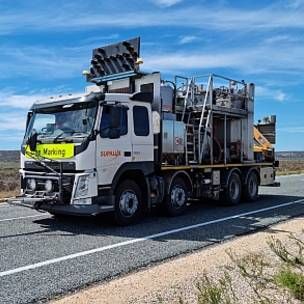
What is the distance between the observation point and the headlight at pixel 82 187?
9578mm

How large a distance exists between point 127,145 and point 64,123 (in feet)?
4.56

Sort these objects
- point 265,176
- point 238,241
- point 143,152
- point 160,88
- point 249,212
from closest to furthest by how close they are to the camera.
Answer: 1. point 238,241
2. point 143,152
3. point 160,88
4. point 249,212
5. point 265,176

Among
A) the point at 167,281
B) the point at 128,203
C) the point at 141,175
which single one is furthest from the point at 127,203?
the point at 167,281

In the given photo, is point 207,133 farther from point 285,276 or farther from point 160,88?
point 285,276

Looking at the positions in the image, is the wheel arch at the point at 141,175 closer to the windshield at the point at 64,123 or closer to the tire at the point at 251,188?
the windshield at the point at 64,123

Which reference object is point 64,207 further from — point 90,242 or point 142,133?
point 142,133

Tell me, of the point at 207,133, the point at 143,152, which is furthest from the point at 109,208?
the point at 207,133

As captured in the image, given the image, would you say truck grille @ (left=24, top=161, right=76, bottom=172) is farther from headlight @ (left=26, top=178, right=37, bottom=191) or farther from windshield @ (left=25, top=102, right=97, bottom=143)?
windshield @ (left=25, top=102, right=97, bottom=143)

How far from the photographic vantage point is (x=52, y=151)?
399 inches

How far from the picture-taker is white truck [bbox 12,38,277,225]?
978cm

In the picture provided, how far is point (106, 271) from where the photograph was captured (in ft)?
22.3

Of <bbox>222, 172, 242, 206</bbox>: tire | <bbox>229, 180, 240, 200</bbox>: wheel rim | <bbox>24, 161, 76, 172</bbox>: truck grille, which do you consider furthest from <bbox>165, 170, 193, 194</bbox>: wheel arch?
<bbox>24, 161, 76, 172</bbox>: truck grille

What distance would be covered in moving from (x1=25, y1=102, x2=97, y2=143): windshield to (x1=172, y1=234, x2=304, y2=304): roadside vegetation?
13.6 feet

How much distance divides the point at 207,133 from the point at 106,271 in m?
7.33
